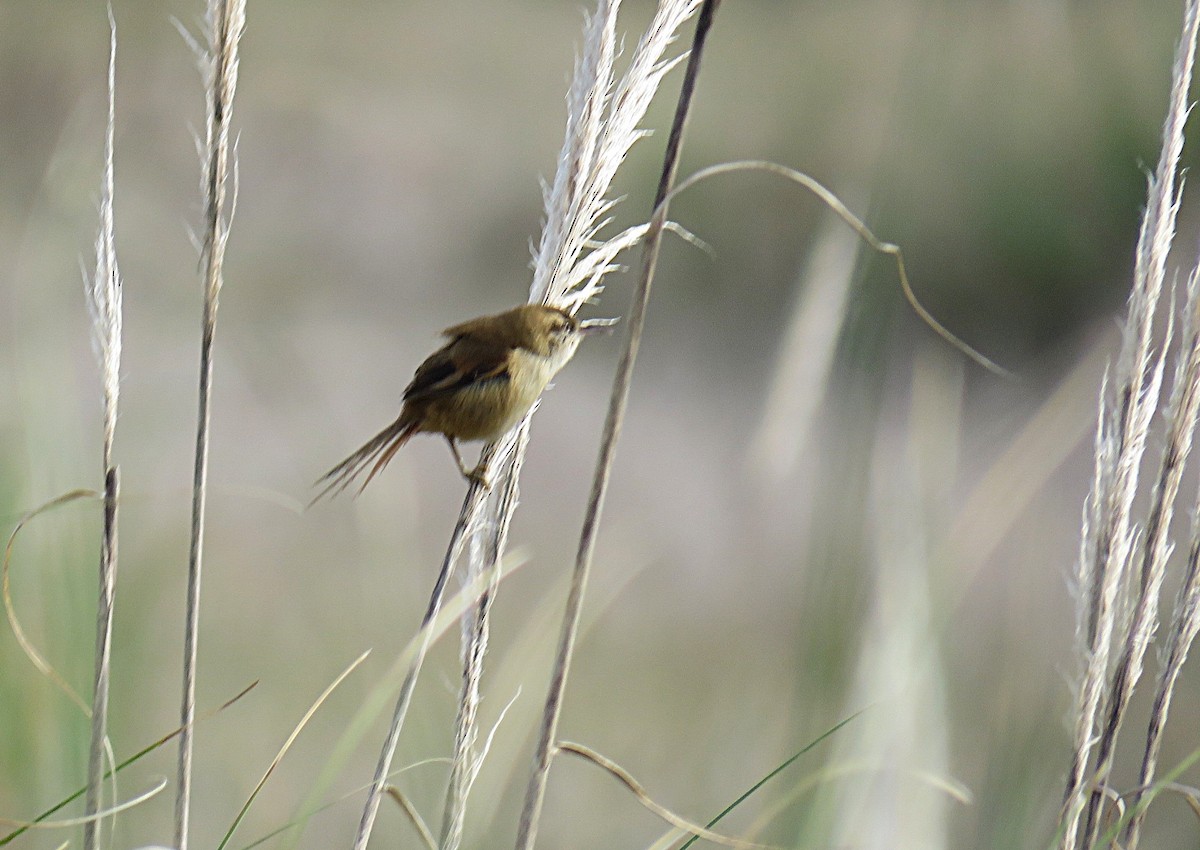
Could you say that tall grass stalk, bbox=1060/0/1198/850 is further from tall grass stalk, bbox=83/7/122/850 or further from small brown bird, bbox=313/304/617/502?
tall grass stalk, bbox=83/7/122/850

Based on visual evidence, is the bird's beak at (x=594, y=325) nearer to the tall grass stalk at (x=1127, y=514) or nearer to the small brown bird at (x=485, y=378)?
the small brown bird at (x=485, y=378)

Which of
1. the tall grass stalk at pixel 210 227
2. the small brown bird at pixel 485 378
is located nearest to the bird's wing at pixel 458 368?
the small brown bird at pixel 485 378

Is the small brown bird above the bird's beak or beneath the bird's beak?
beneath

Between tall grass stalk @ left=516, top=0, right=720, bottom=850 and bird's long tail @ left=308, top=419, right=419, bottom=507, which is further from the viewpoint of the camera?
bird's long tail @ left=308, top=419, right=419, bottom=507

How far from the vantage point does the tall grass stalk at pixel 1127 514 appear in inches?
19.3

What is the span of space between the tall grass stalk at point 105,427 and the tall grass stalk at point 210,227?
0.04m

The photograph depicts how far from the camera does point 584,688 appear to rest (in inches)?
97.2

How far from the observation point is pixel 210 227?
17.8 inches

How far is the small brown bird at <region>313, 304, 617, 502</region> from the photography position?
1.84 feet

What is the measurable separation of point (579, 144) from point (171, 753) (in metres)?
2.12

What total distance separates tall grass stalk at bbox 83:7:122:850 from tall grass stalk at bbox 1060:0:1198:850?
0.49 m

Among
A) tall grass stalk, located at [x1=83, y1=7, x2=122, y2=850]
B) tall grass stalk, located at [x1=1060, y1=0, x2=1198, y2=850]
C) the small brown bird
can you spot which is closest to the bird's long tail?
the small brown bird

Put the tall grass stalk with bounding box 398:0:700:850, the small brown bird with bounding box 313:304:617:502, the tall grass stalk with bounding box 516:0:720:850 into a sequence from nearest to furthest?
1. the tall grass stalk with bounding box 516:0:720:850
2. the tall grass stalk with bounding box 398:0:700:850
3. the small brown bird with bounding box 313:304:617:502

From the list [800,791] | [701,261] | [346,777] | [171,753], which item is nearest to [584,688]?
[346,777]
